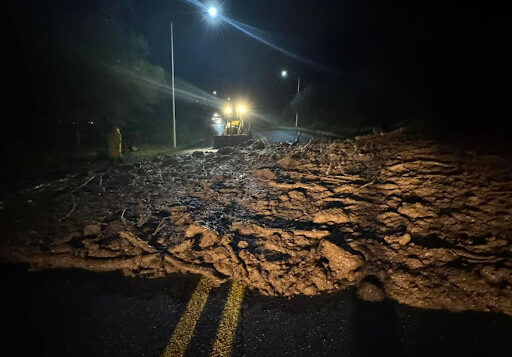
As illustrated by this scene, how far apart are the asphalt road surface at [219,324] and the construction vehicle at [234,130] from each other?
49.7ft

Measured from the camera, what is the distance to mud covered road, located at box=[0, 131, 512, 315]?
377cm

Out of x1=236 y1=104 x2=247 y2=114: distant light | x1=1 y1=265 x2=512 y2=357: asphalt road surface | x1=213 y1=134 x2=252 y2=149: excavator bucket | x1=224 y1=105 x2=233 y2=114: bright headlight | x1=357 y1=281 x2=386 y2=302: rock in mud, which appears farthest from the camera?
x1=224 y1=105 x2=233 y2=114: bright headlight

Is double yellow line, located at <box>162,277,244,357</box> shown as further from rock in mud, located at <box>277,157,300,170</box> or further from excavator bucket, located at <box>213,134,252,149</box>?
excavator bucket, located at <box>213,134,252,149</box>

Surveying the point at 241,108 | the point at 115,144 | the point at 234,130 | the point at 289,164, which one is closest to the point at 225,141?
the point at 234,130

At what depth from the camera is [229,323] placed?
3.32m

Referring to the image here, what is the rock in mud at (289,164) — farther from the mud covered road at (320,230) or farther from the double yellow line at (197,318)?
the double yellow line at (197,318)

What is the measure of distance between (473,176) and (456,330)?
3606mm

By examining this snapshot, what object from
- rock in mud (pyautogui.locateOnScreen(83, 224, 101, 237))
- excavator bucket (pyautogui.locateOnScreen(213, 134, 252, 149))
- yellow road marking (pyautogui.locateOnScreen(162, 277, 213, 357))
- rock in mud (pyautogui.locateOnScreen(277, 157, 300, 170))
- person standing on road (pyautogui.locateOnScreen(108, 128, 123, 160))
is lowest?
yellow road marking (pyautogui.locateOnScreen(162, 277, 213, 357))

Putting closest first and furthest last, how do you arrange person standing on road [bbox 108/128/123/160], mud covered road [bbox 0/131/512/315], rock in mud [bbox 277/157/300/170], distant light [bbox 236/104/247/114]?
mud covered road [bbox 0/131/512/315]
rock in mud [bbox 277/157/300/170]
person standing on road [bbox 108/128/123/160]
distant light [bbox 236/104/247/114]

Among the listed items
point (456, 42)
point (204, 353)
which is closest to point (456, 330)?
point (204, 353)

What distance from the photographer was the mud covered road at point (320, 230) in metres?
3.77

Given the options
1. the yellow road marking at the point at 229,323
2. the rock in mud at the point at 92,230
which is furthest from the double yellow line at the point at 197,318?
the rock in mud at the point at 92,230

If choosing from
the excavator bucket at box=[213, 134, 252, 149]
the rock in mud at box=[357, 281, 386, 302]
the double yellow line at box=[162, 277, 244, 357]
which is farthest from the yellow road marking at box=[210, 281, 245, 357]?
the excavator bucket at box=[213, 134, 252, 149]

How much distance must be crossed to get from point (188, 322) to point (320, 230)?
2.60m
